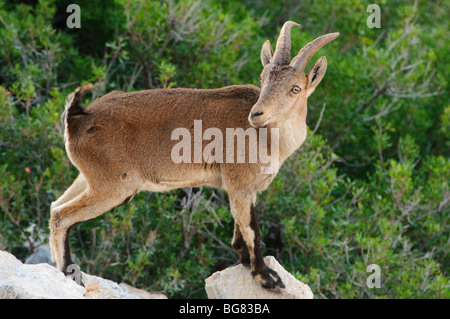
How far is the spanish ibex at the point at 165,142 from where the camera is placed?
23.0ft

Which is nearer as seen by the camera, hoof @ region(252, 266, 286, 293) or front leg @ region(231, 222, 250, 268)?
hoof @ region(252, 266, 286, 293)

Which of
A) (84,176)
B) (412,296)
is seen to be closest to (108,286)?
(84,176)

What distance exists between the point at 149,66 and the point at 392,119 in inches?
205

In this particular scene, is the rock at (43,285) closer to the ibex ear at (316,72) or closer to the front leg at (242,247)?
the front leg at (242,247)

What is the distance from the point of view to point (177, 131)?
7098mm

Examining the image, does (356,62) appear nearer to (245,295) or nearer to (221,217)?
(221,217)

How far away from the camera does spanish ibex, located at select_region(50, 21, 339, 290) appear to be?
7.02m

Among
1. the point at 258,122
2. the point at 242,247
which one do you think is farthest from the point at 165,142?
the point at 242,247

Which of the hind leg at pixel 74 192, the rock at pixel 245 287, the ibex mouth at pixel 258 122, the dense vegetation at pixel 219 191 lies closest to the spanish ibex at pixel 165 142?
the rock at pixel 245 287

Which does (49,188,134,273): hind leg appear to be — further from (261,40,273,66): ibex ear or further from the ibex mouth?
(261,40,273,66): ibex ear

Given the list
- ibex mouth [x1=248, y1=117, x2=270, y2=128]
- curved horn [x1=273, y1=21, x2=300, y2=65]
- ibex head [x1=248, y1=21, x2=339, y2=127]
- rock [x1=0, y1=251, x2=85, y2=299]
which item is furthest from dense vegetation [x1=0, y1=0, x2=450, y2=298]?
ibex mouth [x1=248, y1=117, x2=270, y2=128]

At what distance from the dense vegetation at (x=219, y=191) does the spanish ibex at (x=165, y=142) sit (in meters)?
3.21

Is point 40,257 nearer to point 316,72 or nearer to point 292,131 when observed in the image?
point 292,131

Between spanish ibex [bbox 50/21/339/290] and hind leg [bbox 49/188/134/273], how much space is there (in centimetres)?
1
